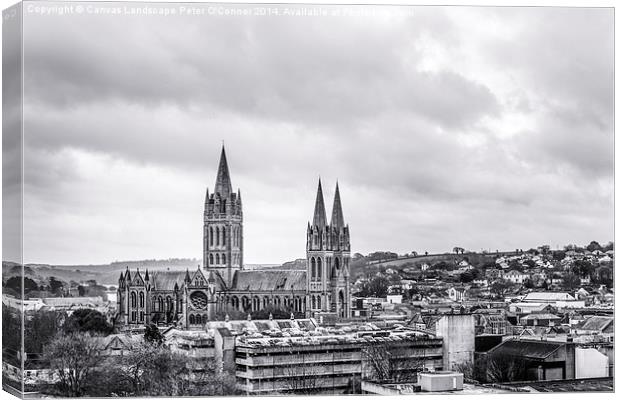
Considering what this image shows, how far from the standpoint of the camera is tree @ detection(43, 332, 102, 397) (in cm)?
2200

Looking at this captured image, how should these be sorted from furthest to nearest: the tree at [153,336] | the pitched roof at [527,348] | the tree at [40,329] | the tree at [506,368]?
1. the tree at [153,336]
2. the pitched roof at [527,348]
3. the tree at [506,368]
4. the tree at [40,329]

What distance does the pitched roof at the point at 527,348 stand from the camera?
1000 inches

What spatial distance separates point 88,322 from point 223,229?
958 cm

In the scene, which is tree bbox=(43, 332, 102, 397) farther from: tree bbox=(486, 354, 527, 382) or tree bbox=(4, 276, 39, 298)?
tree bbox=(486, 354, 527, 382)

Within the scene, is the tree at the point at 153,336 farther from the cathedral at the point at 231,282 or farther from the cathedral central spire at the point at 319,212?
the cathedral central spire at the point at 319,212

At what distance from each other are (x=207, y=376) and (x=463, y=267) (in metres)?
7.35

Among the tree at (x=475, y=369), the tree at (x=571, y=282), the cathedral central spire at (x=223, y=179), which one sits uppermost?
the cathedral central spire at (x=223, y=179)

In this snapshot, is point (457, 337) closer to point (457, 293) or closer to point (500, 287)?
point (500, 287)

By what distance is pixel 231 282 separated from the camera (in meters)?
41.4

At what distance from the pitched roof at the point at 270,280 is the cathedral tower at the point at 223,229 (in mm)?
400

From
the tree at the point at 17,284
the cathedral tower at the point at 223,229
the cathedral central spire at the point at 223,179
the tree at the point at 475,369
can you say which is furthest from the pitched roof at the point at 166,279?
the tree at the point at 17,284

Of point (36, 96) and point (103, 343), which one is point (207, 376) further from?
point (36, 96)

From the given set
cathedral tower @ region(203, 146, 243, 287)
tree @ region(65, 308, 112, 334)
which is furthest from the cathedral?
tree @ region(65, 308, 112, 334)

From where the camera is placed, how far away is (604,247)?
925 inches
